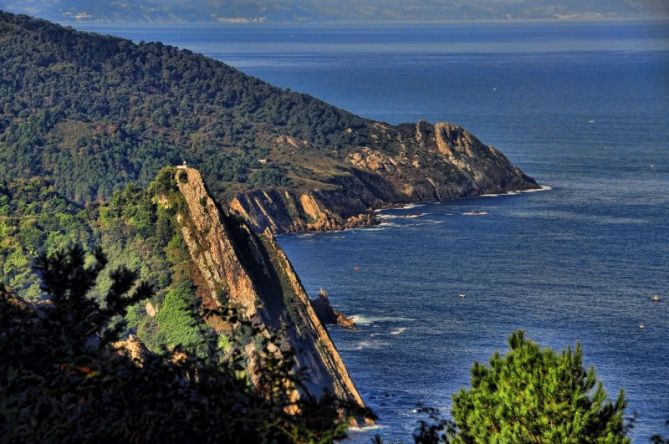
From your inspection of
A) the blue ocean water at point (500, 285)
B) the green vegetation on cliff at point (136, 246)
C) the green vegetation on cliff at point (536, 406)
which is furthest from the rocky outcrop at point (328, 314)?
the green vegetation on cliff at point (536, 406)

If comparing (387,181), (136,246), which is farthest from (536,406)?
(387,181)

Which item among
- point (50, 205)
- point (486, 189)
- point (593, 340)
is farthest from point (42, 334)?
point (486, 189)

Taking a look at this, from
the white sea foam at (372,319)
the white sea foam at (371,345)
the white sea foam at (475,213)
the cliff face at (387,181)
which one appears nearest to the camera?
the white sea foam at (371,345)

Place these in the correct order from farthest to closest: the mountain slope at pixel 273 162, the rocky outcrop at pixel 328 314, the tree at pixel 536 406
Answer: the mountain slope at pixel 273 162 < the rocky outcrop at pixel 328 314 < the tree at pixel 536 406

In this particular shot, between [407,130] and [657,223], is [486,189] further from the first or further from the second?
[657,223]

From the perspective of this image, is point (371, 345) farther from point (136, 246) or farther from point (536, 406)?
point (536, 406)

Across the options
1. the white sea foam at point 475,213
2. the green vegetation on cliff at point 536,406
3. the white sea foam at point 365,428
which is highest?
the green vegetation on cliff at point 536,406

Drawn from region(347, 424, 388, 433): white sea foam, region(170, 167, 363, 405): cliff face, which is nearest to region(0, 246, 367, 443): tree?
region(347, 424, 388, 433): white sea foam

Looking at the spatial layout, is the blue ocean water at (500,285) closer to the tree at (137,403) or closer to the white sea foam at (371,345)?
the white sea foam at (371,345)
